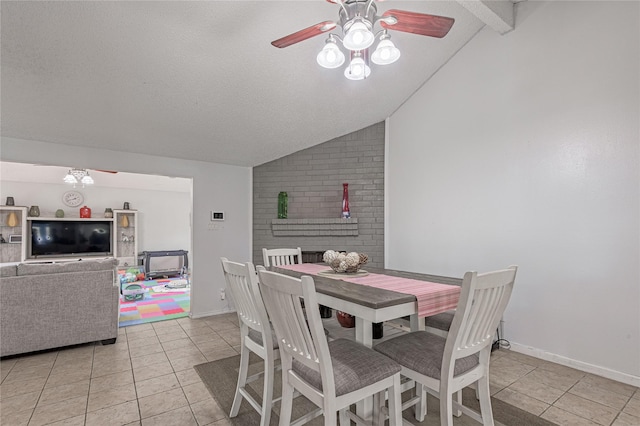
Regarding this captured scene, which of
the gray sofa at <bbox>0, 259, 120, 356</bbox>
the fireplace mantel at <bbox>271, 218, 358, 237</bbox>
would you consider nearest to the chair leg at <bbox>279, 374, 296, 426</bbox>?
the gray sofa at <bbox>0, 259, 120, 356</bbox>

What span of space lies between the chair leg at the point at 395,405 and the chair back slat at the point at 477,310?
10.6 inches

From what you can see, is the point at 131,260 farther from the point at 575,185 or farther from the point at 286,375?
the point at 575,185

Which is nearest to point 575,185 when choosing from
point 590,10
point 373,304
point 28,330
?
point 590,10

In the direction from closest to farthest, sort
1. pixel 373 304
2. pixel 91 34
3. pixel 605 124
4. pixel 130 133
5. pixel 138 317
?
pixel 373 304
pixel 91 34
pixel 605 124
pixel 130 133
pixel 138 317

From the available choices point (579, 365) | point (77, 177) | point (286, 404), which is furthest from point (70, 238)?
point (579, 365)

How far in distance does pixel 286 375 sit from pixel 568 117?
115 inches

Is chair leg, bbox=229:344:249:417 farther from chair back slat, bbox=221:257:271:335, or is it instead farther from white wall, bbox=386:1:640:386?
white wall, bbox=386:1:640:386

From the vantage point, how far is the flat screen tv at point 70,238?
21.1 feet

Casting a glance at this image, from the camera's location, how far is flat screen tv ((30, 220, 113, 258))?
6445mm

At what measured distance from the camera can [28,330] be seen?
8.84ft

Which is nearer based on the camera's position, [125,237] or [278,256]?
[278,256]

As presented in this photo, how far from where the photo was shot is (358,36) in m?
1.53

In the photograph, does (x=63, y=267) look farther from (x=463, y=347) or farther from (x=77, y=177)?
(x=77, y=177)

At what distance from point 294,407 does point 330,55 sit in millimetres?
2229
